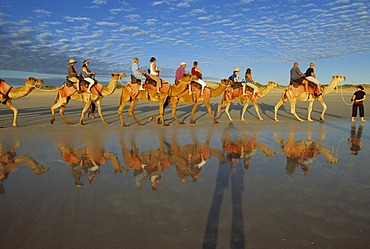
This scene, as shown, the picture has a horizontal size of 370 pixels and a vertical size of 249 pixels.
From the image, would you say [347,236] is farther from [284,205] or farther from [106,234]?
[106,234]

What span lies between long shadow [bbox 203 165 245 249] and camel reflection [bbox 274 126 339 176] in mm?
1240

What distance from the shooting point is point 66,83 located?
1296 centimetres

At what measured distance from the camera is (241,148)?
7617mm

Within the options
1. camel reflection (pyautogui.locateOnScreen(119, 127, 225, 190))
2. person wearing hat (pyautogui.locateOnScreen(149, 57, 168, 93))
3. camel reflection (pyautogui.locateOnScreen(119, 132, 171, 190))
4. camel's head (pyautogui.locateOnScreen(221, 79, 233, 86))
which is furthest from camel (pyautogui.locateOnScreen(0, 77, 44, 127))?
camel's head (pyautogui.locateOnScreen(221, 79, 233, 86))

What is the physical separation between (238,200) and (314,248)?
135 cm

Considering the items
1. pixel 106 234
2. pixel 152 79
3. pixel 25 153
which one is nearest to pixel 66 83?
pixel 152 79

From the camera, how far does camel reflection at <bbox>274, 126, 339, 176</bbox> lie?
231 inches

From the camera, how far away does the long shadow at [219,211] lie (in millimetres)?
3054

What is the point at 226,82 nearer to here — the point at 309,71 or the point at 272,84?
the point at 272,84

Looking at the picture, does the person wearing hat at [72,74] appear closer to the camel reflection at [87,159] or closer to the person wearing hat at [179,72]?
Answer: the person wearing hat at [179,72]

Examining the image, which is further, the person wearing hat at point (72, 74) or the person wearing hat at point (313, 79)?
the person wearing hat at point (313, 79)

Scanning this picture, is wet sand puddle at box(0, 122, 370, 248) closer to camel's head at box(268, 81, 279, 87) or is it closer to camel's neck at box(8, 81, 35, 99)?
camel's neck at box(8, 81, 35, 99)

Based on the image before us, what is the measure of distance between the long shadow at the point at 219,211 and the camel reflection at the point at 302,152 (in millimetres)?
1240

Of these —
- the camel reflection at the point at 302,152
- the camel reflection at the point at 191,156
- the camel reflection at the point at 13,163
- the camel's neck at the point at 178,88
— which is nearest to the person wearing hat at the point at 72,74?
the camel's neck at the point at 178,88
